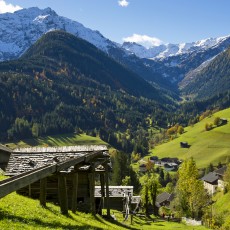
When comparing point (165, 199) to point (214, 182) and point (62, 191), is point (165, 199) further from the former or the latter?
point (62, 191)

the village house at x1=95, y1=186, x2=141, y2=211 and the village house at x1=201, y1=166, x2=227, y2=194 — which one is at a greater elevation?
the village house at x1=95, y1=186, x2=141, y2=211

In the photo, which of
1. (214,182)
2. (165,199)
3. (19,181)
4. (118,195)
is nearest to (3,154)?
(118,195)

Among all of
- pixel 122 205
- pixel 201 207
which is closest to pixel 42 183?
pixel 122 205

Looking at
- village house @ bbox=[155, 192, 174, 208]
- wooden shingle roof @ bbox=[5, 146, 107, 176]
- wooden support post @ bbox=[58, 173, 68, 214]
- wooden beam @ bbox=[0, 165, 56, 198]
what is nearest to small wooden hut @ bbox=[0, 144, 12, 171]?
wooden shingle roof @ bbox=[5, 146, 107, 176]

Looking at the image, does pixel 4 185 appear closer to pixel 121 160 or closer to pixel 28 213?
pixel 28 213

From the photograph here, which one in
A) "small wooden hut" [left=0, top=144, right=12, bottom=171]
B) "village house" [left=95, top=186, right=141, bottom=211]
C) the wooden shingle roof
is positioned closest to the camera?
the wooden shingle roof

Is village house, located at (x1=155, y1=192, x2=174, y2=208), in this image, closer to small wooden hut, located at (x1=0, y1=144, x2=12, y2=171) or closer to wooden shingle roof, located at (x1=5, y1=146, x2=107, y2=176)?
small wooden hut, located at (x1=0, y1=144, x2=12, y2=171)

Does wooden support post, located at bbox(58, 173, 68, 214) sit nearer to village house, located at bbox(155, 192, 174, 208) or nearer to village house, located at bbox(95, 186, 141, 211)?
village house, located at bbox(95, 186, 141, 211)

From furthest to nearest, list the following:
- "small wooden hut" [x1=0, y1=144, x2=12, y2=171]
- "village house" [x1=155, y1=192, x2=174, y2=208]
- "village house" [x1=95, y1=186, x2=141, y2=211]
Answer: "village house" [x1=155, y1=192, x2=174, y2=208] → "village house" [x1=95, y1=186, x2=141, y2=211] → "small wooden hut" [x1=0, y1=144, x2=12, y2=171]

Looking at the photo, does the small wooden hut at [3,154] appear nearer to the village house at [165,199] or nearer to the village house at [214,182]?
the village house at [165,199]

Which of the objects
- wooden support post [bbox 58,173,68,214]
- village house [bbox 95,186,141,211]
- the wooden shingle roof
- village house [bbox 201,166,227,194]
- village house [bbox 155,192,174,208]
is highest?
the wooden shingle roof

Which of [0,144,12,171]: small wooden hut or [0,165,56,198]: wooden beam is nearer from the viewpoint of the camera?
[0,165,56,198]: wooden beam

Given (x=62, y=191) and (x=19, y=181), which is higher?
(x=19, y=181)

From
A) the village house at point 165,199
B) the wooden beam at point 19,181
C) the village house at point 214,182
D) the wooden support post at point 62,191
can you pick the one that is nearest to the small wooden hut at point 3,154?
the wooden support post at point 62,191
